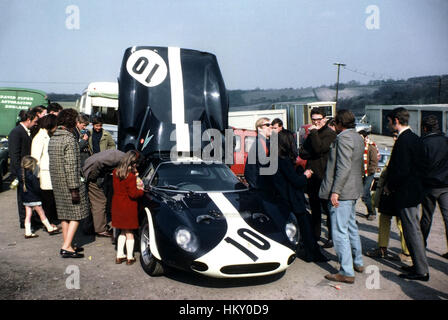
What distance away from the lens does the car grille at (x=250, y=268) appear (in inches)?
161

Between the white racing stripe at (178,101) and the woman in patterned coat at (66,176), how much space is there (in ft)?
7.37

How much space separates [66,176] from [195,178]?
5.62 ft

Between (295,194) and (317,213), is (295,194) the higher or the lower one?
the higher one

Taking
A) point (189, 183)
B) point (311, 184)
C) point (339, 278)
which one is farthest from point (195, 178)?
point (339, 278)

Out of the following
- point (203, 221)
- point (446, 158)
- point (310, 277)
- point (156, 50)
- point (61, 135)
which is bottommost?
point (310, 277)

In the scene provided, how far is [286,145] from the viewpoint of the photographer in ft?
18.1

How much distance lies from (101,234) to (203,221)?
9.05 feet

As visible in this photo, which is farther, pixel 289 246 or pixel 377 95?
pixel 377 95

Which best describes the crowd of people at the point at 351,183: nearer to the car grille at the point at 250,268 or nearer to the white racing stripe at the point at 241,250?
the white racing stripe at the point at 241,250

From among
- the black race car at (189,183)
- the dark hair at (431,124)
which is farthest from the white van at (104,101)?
the dark hair at (431,124)

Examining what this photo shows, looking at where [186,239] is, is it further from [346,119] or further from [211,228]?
[346,119]
